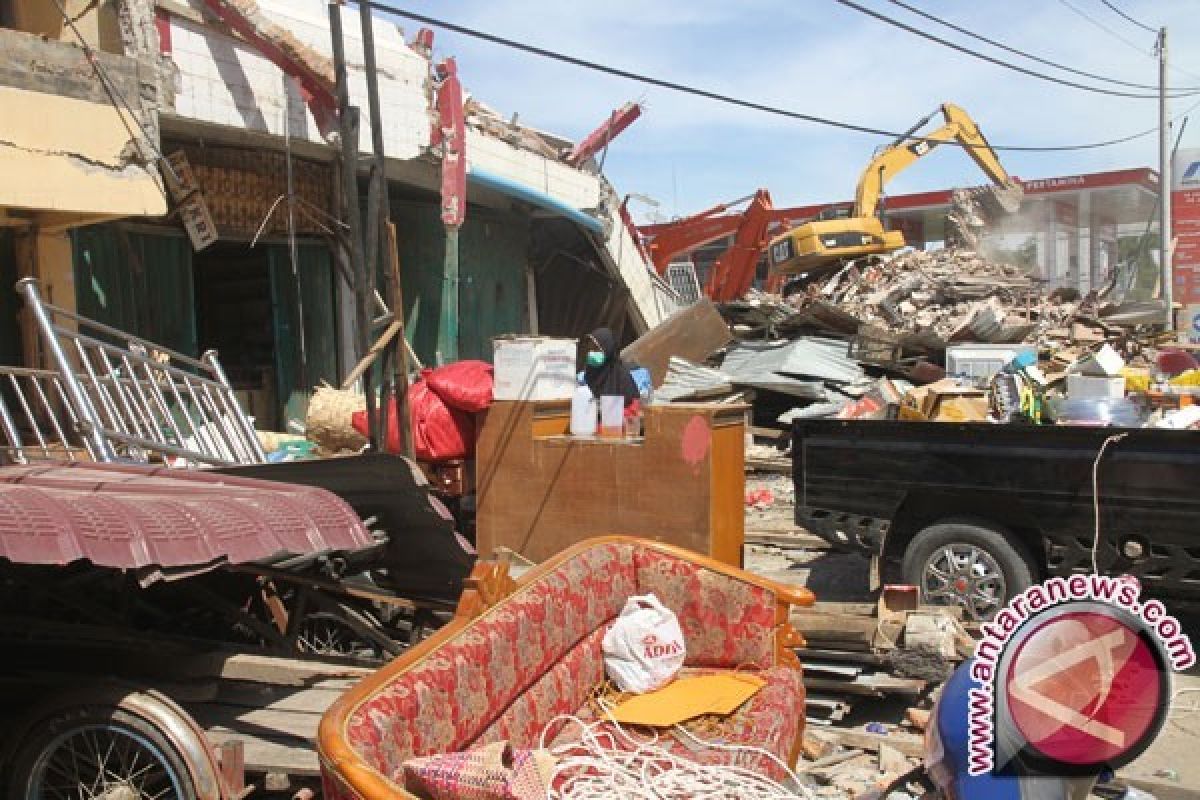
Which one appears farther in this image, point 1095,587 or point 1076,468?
point 1076,468

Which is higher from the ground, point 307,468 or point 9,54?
point 9,54

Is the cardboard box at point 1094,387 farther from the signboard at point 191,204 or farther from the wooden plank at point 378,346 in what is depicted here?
the signboard at point 191,204

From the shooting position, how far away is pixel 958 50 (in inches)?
488

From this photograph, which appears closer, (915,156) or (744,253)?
(744,253)

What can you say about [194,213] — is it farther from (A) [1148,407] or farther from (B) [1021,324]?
(B) [1021,324]

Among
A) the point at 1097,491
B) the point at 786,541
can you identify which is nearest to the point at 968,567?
the point at 1097,491

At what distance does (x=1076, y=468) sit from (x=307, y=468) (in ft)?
13.3

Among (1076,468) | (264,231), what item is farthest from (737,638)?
(264,231)

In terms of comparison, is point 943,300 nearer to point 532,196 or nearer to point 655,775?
point 532,196

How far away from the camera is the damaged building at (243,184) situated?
7895mm

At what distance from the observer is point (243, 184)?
10109 mm

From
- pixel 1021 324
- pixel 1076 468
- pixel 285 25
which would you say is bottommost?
pixel 1076 468

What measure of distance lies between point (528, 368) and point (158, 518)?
359 centimetres

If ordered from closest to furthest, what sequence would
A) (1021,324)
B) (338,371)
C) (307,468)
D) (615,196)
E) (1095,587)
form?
(1095,587), (307,468), (338,371), (1021,324), (615,196)
